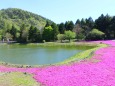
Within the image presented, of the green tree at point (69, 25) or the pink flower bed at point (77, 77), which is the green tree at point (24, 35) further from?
the pink flower bed at point (77, 77)

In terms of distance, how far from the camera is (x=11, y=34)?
135875mm

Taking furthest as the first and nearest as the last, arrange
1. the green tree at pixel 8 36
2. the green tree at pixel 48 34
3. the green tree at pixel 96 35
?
the green tree at pixel 8 36
the green tree at pixel 48 34
the green tree at pixel 96 35

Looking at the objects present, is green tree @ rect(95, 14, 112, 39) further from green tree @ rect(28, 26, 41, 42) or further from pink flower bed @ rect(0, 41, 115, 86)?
pink flower bed @ rect(0, 41, 115, 86)

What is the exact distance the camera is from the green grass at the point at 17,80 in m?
19.3

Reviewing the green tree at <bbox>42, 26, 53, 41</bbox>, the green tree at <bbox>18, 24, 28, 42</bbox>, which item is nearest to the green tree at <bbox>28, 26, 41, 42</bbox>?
the green tree at <bbox>42, 26, 53, 41</bbox>

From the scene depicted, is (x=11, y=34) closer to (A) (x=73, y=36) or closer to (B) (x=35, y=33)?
(B) (x=35, y=33)

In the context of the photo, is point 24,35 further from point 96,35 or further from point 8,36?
point 96,35

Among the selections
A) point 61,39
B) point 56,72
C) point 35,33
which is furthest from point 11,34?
point 56,72

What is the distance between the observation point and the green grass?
63.2 ft

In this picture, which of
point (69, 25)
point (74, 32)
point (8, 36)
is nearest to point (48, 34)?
point (74, 32)

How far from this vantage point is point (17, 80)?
20438 mm

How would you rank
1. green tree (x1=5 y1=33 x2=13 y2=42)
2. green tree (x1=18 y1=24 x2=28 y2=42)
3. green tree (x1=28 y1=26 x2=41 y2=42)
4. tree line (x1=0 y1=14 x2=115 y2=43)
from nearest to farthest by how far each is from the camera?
tree line (x1=0 y1=14 x2=115 y2=43) < green tree (x1=28 y1=26 x2=41 y2=42) < green tree (x1=18 y1=24 x2=28 y2=42) < green tree (x1=5 y1=33 x2=13 y2=42)

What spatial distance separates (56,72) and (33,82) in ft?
14.6

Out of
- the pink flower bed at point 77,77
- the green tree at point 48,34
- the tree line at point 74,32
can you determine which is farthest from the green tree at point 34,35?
the pink flower bed at point 77,77
